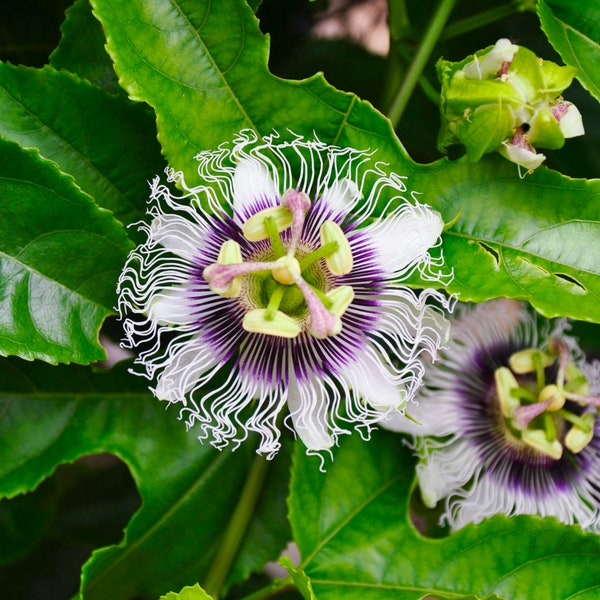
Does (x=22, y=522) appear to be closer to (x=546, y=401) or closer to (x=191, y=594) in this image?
(x=191, y=594)

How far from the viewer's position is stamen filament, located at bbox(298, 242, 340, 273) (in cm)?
100

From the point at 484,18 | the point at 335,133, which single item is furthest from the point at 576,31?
the point at 335,133

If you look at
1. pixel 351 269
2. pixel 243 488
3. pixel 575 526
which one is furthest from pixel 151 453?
pixel 575 526

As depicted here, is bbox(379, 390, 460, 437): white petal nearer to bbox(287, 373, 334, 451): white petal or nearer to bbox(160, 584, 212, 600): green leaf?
bbox(287, 373, 334, 451): white petal

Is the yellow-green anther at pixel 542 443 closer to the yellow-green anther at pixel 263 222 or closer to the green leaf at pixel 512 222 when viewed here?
the green leaf at pixel 512 222

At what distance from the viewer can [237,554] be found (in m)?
1.34

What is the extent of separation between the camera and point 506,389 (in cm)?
135

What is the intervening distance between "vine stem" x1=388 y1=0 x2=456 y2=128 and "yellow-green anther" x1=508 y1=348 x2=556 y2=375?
0.42 m

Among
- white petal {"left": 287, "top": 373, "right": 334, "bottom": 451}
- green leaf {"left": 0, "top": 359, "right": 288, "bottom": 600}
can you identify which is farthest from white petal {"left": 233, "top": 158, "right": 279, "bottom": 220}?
green leaf {"left": 0, "top": 359, "right": 288, "bottom": 600}

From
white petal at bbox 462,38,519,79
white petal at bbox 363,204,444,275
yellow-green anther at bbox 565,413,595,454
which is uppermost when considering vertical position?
white petal at bbox 462,38,519,79

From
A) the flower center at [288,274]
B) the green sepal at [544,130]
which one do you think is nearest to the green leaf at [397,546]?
the flower center at [288,274]

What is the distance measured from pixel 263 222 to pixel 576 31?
0.53 meters

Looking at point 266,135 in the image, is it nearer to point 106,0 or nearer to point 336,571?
point 106,0

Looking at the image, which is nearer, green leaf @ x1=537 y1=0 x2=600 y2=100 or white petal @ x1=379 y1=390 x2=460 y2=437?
green leaf @ x1=537 y1=0 x2=600 y2=100
